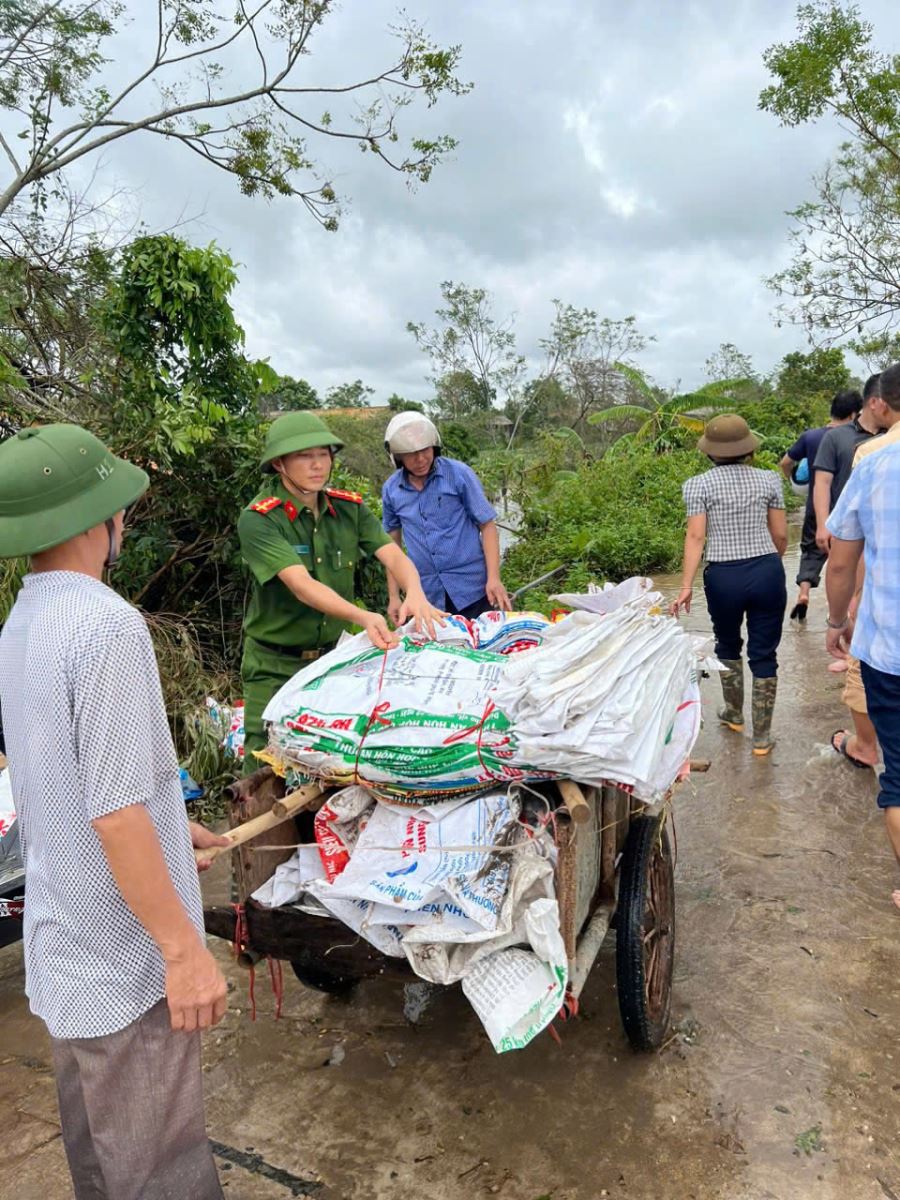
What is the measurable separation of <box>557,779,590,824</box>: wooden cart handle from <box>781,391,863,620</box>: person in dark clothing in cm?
405

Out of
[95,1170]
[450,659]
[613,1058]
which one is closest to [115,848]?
[95,1170]

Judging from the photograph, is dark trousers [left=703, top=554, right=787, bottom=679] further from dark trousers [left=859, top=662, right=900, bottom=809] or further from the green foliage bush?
the green foliage bush

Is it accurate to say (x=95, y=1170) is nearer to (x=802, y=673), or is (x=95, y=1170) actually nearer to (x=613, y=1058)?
(x=613, y=1058)

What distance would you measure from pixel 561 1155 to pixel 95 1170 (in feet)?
3.79

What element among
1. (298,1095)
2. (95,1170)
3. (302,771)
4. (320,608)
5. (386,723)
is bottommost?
(298,1095)

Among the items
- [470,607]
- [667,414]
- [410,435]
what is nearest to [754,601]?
[470,607]

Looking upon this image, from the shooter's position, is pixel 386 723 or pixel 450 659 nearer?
pixel 386 723

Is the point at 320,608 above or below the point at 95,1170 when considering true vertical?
above

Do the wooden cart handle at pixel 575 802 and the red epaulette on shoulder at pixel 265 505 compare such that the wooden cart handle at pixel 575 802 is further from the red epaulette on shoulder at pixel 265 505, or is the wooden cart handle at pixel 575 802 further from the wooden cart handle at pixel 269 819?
the red epaulette on shoulder at pixel 265 505

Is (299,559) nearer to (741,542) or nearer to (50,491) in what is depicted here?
(50,491)

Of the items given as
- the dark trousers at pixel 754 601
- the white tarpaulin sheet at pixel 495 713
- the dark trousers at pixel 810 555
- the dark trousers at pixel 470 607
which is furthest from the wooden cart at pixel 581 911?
the dark trousers at pixel 810 555

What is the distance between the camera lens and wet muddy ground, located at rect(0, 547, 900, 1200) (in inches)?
81.9

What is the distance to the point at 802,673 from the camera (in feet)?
19.7

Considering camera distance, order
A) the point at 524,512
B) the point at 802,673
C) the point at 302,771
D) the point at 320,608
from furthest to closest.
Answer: the point at 524,512
the point at 802,673
the point at 320,608
the point at 302,771
